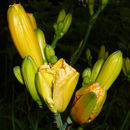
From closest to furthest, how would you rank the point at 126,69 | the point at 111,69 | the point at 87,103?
the point at 87,103 → the point at 111,69 → the point at 126,69

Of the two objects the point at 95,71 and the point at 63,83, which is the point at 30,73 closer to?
the point at 63,83

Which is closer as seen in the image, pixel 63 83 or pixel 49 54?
pixel 63 83

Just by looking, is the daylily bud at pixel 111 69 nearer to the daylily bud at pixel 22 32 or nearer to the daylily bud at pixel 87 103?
the daylily bud at pixel 87 103

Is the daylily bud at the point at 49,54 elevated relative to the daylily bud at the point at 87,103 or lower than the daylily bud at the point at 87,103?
elevated

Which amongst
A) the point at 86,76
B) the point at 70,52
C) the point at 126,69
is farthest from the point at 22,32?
the point at 70,52

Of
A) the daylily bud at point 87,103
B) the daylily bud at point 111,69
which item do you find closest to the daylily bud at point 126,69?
the daylily bud at point 111,69

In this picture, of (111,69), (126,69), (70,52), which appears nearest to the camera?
(111,69)
